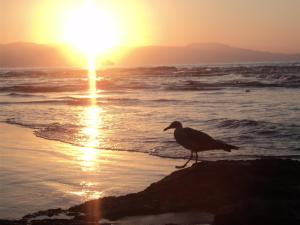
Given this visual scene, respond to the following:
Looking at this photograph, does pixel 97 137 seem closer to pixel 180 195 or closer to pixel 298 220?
pixel 180 195

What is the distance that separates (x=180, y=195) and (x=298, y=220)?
1.96 m

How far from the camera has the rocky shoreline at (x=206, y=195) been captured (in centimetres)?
693

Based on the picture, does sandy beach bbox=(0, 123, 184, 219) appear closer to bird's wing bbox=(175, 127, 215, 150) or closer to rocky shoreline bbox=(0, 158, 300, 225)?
rocky shoreline bbox=(0, 158, 300, 225)

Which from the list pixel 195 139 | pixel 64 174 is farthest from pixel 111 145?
pixel 195 139

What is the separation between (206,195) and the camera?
7.55m

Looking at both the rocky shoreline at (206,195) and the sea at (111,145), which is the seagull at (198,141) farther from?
the rocky shoreline at (206,195)

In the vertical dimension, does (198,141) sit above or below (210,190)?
above

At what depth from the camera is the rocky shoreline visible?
22.7 ft

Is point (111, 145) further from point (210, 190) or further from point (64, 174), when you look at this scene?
point (210, 190)

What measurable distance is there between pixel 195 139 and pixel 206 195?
2.14 metres

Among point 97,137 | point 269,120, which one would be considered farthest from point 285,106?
point 97,137

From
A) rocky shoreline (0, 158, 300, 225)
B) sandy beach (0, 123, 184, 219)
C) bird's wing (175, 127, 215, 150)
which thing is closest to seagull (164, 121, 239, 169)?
bird's wing (175, 127, 215, 150)

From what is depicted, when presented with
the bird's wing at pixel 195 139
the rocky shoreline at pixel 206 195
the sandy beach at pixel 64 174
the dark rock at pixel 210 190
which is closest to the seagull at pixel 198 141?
the bird's wing at pixel 195 139

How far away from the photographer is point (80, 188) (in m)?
9.07
